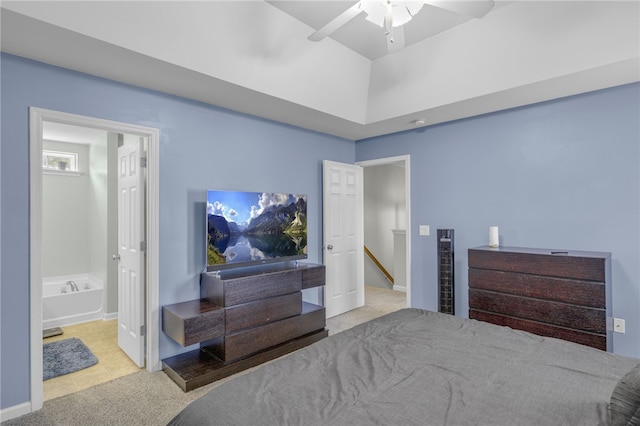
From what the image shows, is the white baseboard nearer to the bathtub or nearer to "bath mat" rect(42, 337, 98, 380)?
"bath mat" rect(42, 337, 98, 380)

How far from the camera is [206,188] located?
3.23 metres

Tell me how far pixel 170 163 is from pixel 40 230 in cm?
106

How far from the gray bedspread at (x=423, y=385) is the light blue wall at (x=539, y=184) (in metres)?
1.78

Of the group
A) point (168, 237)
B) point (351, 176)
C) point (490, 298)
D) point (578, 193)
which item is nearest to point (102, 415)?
point (168, 237)

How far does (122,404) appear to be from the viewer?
92.8 inches

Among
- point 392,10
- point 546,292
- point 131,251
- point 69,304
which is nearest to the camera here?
point 392,10

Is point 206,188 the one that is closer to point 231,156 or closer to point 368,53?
point 231,156

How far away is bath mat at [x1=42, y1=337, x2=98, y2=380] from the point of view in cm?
287

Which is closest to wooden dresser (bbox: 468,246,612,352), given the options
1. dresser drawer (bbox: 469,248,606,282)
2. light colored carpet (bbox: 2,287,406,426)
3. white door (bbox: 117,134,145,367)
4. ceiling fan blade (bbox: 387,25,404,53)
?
dresser drawer (bbox: 469,248,606,282)

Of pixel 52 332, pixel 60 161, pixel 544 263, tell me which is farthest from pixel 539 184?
pixel 60 161

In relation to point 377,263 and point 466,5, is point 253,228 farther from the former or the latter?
point 377,263

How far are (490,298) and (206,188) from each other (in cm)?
282

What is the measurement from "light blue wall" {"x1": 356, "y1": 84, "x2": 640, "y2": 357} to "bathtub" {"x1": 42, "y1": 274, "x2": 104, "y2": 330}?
4.04m

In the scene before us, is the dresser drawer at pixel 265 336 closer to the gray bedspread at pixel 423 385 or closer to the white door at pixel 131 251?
the white door at pixel 131 251
